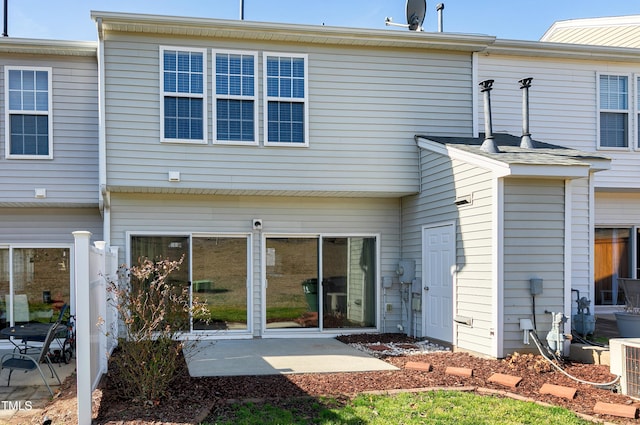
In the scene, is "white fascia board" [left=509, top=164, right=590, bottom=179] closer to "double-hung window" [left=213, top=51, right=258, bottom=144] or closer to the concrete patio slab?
the concrete patio slab

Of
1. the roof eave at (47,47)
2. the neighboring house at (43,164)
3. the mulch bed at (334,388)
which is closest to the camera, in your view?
the mulch bed at (334,388)

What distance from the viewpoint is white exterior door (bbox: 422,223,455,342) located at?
8.98 meters

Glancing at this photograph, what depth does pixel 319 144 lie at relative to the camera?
9.76m

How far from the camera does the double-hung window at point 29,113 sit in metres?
9.84

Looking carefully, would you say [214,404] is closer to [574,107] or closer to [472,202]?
[472,202]

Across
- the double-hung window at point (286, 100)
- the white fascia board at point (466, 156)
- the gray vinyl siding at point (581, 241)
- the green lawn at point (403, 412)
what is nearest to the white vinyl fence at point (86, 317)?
the green lawn at point (403, 412)

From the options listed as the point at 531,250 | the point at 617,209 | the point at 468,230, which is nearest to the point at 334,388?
the point at 468,230

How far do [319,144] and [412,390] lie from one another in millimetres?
4807

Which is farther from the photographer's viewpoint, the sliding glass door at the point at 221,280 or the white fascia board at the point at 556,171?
the sliding glass door at the point at 221,280

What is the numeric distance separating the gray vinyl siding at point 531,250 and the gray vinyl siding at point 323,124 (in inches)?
94.5

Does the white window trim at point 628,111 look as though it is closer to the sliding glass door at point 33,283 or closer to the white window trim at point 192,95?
the white window trim at point 192,95

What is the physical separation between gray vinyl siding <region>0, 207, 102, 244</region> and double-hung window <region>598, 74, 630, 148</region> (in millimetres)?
9882

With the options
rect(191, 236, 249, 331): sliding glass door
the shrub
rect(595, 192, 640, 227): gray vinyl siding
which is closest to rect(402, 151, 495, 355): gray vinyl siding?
rect(191, 236, 249, 331): sliding glass door

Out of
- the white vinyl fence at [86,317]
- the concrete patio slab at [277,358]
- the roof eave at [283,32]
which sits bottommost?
the concrete patio slab at [277,358]
